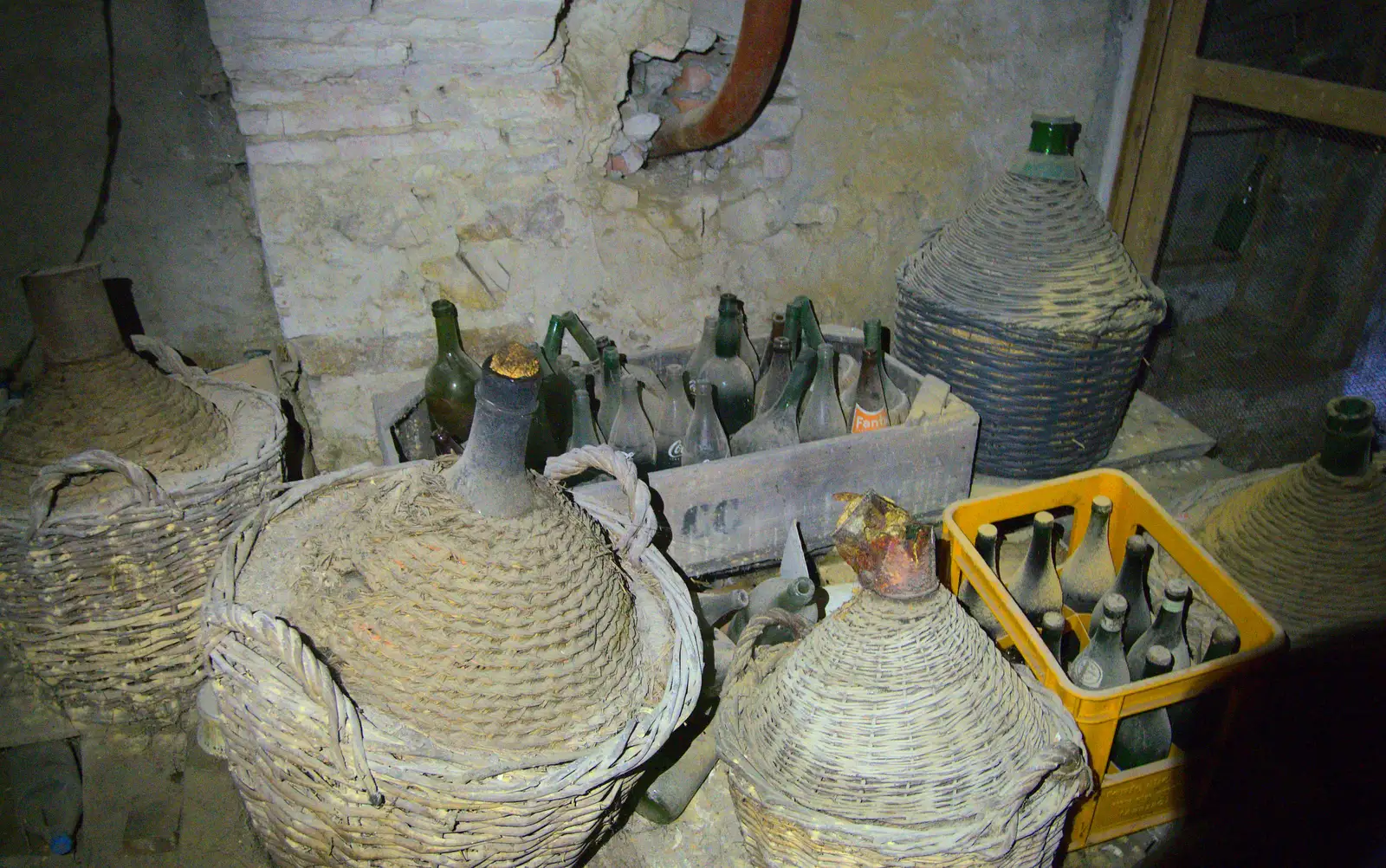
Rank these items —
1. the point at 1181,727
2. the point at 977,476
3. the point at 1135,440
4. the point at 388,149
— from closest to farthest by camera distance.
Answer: the point at 1181,727 < the point at 388,149 < the point at 977,476 < the point at 1135,440

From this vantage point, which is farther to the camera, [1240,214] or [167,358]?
[1240,214]

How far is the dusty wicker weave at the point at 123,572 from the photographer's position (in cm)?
163

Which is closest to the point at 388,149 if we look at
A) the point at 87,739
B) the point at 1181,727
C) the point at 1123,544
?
the point at 87,739

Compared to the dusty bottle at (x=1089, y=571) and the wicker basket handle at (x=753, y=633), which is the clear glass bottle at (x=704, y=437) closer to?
the wicker basket handle at (x=753, y=633)

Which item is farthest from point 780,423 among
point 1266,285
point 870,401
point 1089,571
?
point 1266,285

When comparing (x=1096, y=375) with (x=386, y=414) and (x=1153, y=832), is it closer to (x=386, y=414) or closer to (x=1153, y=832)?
(x=1153, y=832)

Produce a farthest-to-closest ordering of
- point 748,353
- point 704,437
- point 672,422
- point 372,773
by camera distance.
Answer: point 748,353
point 672,422
point 704,437
point 372,773

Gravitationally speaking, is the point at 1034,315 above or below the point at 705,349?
above

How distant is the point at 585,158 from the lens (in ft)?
8.12

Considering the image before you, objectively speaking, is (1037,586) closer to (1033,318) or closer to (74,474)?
(1033,318)

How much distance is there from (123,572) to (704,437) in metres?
1.26

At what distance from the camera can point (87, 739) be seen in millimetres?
1892

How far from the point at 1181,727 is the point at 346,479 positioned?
1.71 m

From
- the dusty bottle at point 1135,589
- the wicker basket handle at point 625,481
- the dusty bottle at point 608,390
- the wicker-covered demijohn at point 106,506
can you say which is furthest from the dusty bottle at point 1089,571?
the wicker-covered demijohn at point 106,506
